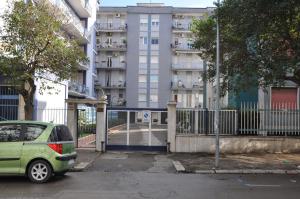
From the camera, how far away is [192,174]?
15.3 meters

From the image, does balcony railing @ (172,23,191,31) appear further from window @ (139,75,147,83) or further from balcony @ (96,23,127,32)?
window @ (139,75,147,83)

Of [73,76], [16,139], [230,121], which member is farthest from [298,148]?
[16,139]

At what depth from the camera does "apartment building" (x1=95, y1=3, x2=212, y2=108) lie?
248ft

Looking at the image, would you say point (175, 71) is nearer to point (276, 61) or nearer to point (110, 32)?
point (110, 32)

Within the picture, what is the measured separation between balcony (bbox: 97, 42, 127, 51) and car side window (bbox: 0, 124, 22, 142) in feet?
206

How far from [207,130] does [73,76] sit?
6.85m

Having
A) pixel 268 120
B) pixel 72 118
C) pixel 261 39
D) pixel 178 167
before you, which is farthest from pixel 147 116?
pixel 261 39

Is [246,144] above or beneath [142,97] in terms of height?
beneath

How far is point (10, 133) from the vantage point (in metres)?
12.7

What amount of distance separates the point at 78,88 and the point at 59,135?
1530 inches

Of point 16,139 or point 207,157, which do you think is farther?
point 207,157

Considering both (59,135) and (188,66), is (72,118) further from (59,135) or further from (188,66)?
(188,66)

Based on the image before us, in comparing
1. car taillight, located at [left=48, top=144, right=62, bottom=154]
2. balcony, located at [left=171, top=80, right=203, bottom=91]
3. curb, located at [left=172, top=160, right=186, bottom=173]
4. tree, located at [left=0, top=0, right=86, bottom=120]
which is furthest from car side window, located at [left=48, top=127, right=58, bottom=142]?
balcony, located at [left=171, top=80, right=203, bottom=91]

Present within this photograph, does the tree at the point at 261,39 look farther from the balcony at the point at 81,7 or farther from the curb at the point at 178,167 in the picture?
the balcony at the point at 81,7
